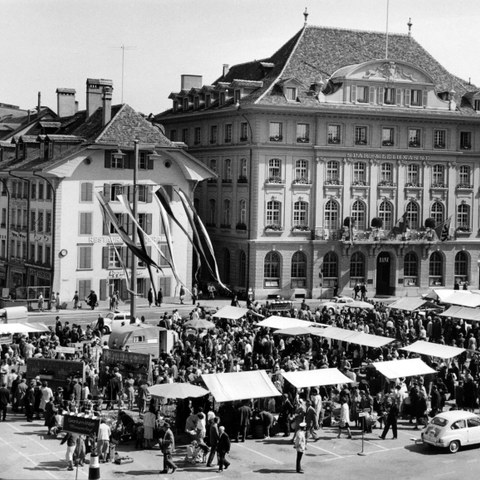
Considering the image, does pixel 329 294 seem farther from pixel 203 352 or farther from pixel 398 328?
pixel 203 352

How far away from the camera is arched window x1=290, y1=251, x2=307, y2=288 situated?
79.2 m

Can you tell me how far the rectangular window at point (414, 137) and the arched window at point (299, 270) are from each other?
1264 cm

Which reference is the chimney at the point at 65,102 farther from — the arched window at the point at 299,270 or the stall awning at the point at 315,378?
the stall awning at the point at 315,378

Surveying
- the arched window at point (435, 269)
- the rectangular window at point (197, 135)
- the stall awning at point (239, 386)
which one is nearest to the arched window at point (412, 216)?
the arched window at point (435, 269)

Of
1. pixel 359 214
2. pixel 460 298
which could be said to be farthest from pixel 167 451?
pixel 359 214

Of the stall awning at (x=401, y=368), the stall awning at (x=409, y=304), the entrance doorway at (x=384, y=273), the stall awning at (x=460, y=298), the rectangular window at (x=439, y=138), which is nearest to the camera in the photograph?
the stall awning at (x=401, y=368)

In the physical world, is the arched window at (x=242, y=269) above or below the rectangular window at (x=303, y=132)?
below

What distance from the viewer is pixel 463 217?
278 ft

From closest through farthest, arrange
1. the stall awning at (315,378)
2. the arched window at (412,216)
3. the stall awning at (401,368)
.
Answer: the stall awning at (315,378), the stall awning at (401,368), the arched window at (412,216)

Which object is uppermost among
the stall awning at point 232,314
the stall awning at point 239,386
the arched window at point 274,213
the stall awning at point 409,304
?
the arched window at point 274,213

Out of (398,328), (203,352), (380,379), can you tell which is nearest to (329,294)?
(398,328)

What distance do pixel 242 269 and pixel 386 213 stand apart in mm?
12264

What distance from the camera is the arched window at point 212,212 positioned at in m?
83.6

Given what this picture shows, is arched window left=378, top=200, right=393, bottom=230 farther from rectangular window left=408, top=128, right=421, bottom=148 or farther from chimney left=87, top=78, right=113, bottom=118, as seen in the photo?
chimney left=87, top=78, right=113, bottom=118
